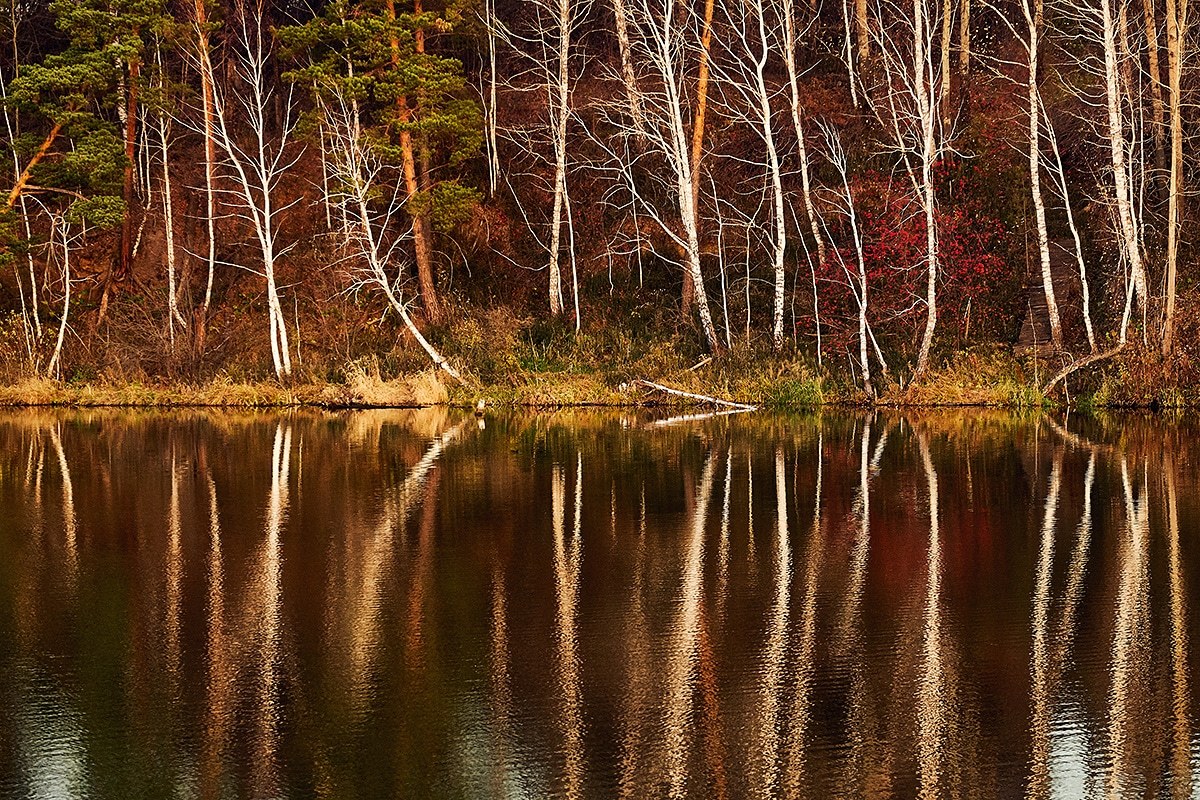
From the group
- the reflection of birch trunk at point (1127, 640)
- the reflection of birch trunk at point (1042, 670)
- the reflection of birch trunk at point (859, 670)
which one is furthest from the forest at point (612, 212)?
the reflection of birch trunk at point (859, 670)

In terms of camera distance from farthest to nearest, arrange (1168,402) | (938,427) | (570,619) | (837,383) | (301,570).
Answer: (837,383), (1168,402), (938,427), (301,570), (570,619)

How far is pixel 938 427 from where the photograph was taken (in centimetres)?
2923

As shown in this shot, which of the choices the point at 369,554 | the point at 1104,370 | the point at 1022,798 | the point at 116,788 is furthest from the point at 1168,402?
the point at 116,788

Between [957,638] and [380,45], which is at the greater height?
[380,45]

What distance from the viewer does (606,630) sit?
39.7 ft

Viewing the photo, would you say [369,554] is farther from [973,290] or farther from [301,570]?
[973,290]

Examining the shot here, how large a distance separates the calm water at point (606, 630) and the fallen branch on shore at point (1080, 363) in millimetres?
10490

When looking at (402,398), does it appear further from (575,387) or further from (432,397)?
(575,387)

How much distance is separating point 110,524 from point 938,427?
16.8m

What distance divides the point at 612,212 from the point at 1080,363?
19.0m

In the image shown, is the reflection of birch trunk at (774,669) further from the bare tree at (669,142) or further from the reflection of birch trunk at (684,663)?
the bare tree at (669,142)

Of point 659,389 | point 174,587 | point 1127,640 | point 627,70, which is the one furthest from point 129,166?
point 1127,640

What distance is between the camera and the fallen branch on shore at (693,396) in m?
35.3

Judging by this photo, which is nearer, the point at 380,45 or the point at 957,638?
the point at 957,638
